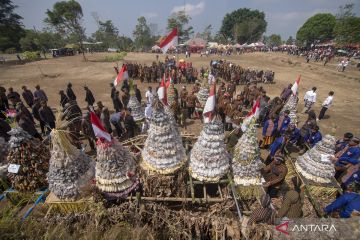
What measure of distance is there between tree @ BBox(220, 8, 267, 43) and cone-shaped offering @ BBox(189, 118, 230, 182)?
7183 cm

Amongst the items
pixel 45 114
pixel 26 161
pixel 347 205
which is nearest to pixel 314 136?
pixel 347 205

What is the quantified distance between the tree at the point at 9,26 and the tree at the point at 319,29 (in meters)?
74.0

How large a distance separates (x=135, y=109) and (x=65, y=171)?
655 centimetres

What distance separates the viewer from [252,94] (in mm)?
13797

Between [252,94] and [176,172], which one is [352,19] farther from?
[176,172]

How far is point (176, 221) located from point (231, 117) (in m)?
7.51

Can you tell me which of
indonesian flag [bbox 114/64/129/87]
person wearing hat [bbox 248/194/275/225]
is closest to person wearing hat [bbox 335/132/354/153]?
person wearing hat [bbox 248/194/275/225]

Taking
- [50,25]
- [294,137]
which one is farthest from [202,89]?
[50,25]

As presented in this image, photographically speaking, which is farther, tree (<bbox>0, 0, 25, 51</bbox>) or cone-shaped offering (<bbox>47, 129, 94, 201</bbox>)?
tree (<bbox>0, 0, 25, 51</bbox>)

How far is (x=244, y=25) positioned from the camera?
6781cm

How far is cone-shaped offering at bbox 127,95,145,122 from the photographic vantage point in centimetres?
1148

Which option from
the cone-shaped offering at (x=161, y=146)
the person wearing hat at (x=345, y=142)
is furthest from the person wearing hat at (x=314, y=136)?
the cone-shaped offering at (x=161, y=146)

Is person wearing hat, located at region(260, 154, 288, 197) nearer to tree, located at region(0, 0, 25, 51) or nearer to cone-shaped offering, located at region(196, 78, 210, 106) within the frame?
cone-shaped offering, located at region(196, 78, 210, 106)

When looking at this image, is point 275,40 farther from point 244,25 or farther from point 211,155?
point 211,155
